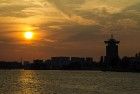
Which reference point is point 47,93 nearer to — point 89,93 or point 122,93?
point 89,93

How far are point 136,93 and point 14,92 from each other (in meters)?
20.8

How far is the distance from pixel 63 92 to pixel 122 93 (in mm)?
10090

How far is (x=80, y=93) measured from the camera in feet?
262

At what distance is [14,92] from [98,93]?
14.3 meters

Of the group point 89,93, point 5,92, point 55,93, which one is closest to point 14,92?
point 5,92

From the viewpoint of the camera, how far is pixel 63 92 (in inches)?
3236

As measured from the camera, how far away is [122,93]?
82.8 meters

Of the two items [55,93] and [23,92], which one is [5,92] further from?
[55,93]

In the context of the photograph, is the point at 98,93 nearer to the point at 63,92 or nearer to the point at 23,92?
the point at 63,92

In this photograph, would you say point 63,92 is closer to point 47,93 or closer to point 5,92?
point 47,93

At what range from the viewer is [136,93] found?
82.6 meters

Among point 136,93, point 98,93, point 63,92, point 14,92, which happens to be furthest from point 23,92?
point 136,93

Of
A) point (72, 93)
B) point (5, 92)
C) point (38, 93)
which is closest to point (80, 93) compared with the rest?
point (72, 93)

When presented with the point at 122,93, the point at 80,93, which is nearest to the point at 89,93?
the point at 80,93
